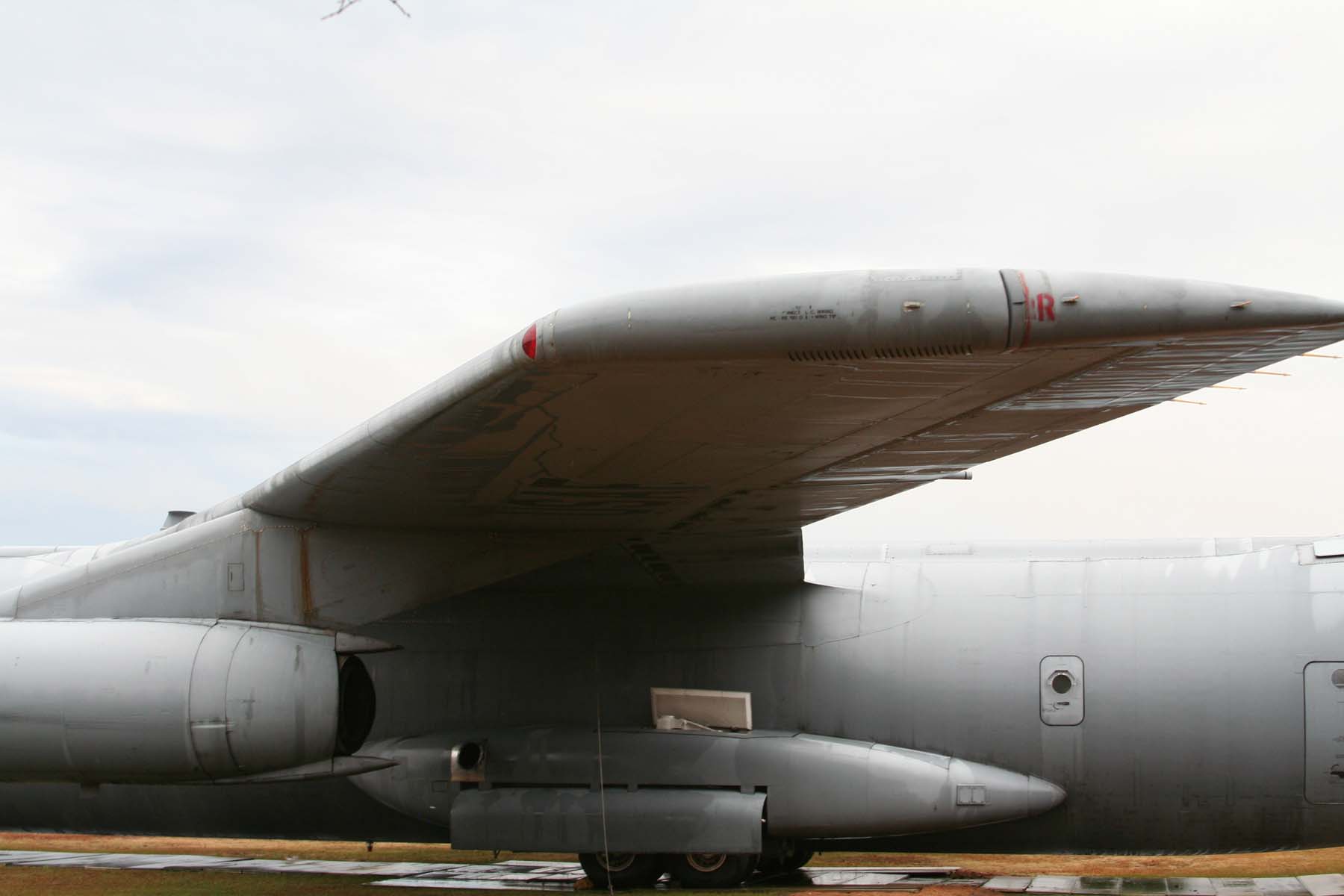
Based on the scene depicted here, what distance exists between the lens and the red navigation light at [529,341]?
5359 millimetres

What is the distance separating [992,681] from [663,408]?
186 inches

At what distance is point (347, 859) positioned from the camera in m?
14.7

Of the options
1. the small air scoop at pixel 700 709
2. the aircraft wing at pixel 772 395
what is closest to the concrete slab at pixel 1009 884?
the small air scoop at pixel 700 709

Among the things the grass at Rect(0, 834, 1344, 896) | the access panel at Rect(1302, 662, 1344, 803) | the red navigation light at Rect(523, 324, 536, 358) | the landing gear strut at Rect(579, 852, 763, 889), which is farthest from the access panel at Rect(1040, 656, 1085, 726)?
the red navigation light at Rect(523, 324, 536, 358)

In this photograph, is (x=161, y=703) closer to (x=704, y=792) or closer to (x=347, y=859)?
(x=704, y=792)

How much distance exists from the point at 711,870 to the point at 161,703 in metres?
4.27

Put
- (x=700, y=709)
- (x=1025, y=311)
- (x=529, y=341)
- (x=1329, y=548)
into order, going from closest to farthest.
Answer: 1. (x=1025, y=311)
2. (x=529, y=341)
3. (x=1329, y=548)
4. (x=700, y=709)

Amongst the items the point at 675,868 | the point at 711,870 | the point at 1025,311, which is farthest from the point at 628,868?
the point at 1025,311

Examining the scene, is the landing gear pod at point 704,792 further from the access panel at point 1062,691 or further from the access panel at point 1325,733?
the access panel at point 1325,733

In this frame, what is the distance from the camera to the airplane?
333 inches

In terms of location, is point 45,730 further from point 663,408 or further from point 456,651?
point 663,408

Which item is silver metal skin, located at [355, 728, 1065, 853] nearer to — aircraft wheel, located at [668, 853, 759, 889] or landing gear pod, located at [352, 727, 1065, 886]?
landing gear pod, located at [352, 727, 1065, 886]

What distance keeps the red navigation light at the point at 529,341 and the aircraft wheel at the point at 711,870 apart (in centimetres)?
601

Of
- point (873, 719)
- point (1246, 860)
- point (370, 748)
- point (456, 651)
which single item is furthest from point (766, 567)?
point (1246, 860)
